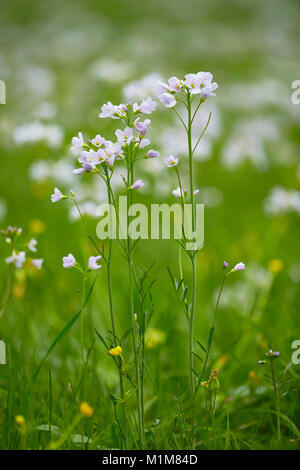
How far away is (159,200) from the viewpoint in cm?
359

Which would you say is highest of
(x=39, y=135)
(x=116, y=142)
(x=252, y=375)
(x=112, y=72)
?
(x=112, y=72)

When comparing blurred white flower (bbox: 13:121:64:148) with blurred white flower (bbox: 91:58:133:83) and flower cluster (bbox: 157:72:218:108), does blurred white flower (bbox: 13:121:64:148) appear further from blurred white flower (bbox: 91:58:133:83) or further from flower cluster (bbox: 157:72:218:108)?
flower cluster (bbox: 157:72:218:108)

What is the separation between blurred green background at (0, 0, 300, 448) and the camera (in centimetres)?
171

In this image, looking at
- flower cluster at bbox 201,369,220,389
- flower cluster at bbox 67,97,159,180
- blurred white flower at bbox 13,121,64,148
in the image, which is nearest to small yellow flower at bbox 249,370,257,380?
flower cluster at bbox 201,369,220,389

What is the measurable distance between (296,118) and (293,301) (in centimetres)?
407

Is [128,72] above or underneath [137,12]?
underneath

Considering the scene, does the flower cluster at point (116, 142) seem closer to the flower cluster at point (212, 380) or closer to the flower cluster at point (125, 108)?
the flower cluster at point (125, 108)

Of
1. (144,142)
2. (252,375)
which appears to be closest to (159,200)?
(252,375)

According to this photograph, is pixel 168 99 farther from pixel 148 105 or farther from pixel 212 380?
pixel 212 380

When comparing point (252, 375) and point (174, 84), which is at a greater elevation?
point (174, 84)

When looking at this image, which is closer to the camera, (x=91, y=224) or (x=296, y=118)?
(x=91, y=224)
